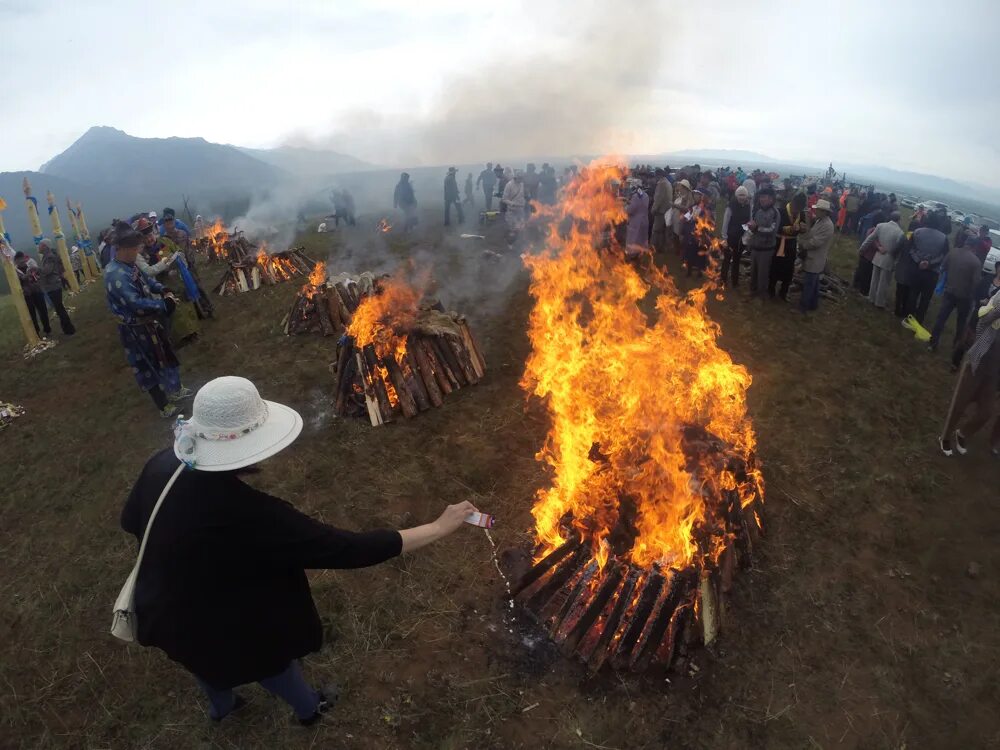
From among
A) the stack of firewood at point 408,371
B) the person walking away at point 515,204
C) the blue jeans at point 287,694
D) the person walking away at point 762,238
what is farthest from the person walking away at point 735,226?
the blue jeans at point 287,694

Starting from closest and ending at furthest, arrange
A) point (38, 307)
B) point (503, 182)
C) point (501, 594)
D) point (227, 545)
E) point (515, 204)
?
point (227, 545) < point (501, 594) < point (38, 307) < point (515, 204) < point (503, 182)

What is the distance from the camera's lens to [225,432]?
105 inches

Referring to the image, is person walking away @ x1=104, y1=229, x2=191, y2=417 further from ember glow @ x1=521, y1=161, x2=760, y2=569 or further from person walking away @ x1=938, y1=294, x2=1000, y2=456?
person walking away @ x1=938, y1=294, x2=1000, y2=456

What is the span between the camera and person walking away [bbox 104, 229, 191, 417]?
7.42m

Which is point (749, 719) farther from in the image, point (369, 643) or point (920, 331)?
point (920, 331)

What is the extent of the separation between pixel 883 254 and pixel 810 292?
1.88m

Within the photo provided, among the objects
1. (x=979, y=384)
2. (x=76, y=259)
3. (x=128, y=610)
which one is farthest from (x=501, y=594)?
(x=76, y=259)

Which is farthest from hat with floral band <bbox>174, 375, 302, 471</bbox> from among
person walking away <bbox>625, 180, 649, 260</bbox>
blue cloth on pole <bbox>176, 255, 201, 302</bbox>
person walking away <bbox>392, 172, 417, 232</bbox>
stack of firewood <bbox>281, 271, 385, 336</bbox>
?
person walking away <bbox>392, 172, 417, 232</bbox>

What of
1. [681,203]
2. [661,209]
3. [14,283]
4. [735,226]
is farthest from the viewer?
[661,209]

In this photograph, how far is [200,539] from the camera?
8.51 feet

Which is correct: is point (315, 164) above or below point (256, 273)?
above

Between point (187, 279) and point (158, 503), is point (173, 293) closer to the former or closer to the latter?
point (187, 279)

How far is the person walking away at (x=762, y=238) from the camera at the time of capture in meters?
10.7

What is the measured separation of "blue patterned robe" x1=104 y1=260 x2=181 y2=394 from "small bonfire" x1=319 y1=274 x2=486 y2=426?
108 inches
